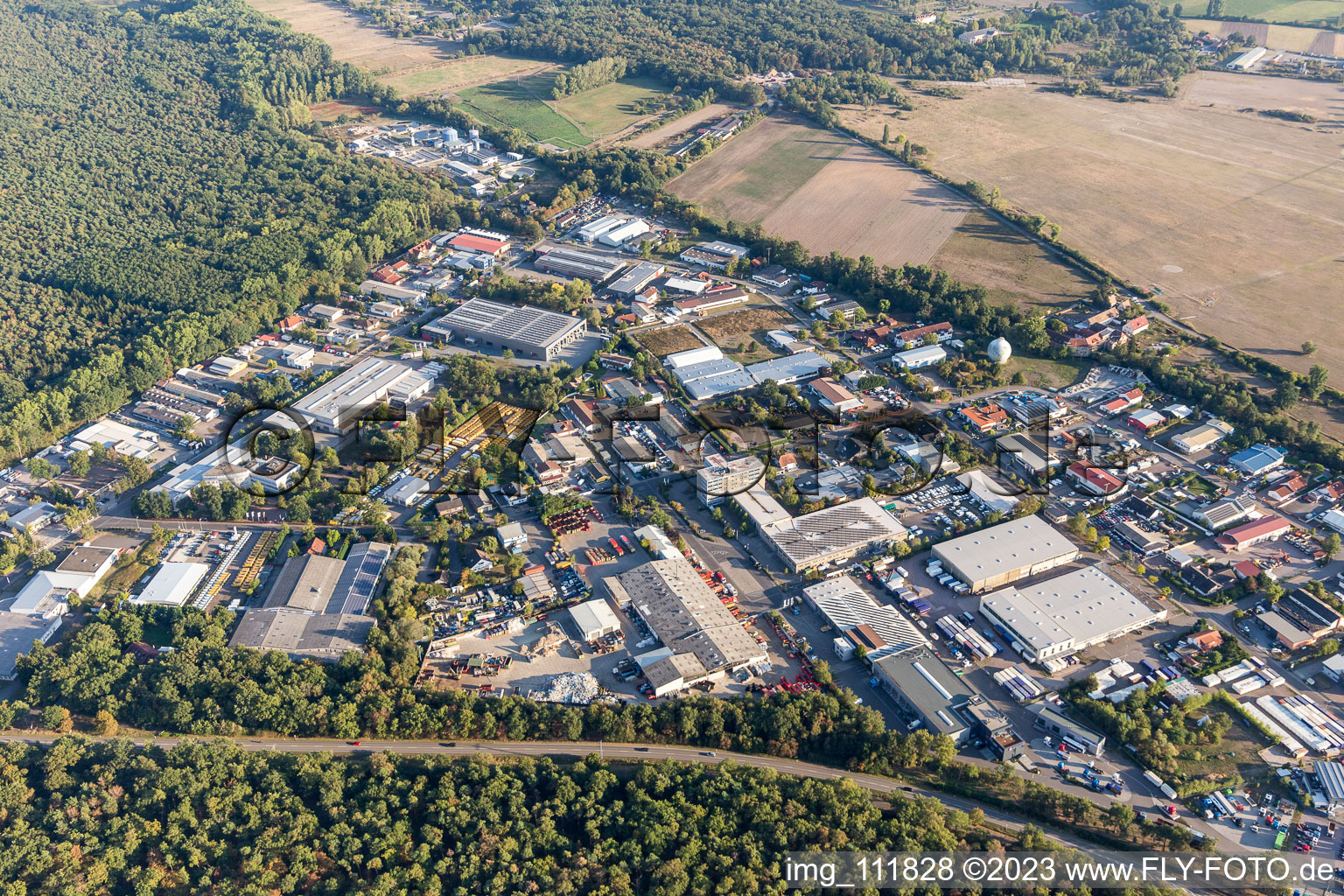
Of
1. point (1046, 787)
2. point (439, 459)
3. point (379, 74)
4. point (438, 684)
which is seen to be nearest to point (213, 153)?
point (379, 74)

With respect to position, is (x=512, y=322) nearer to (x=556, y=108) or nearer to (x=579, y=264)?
(x=579, y=264)

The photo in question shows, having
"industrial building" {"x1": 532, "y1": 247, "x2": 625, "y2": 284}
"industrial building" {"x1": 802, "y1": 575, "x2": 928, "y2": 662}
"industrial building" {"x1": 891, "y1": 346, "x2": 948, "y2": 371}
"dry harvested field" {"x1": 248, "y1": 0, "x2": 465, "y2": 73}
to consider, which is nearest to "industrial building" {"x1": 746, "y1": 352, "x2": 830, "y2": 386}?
"industrial building" {"x1": 891, "y1": 346, "x2": 948, "y2": 371}

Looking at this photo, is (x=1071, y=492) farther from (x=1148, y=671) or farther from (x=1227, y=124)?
(x=1227, y=124)

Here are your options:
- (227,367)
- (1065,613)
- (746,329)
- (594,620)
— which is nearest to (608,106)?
(746,329)

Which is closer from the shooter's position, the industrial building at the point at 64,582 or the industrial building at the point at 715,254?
the industrial building at the point at 64,582

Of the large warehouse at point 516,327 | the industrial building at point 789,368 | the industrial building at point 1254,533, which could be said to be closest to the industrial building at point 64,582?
the large warehouse at point 516,327

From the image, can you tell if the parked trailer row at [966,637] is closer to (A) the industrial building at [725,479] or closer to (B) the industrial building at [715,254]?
(A) the industrial building at [725,479]

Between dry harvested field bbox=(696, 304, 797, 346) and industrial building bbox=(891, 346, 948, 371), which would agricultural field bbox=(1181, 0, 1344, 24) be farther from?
dry harvested field bbox=(696, 304, 797, 346)
